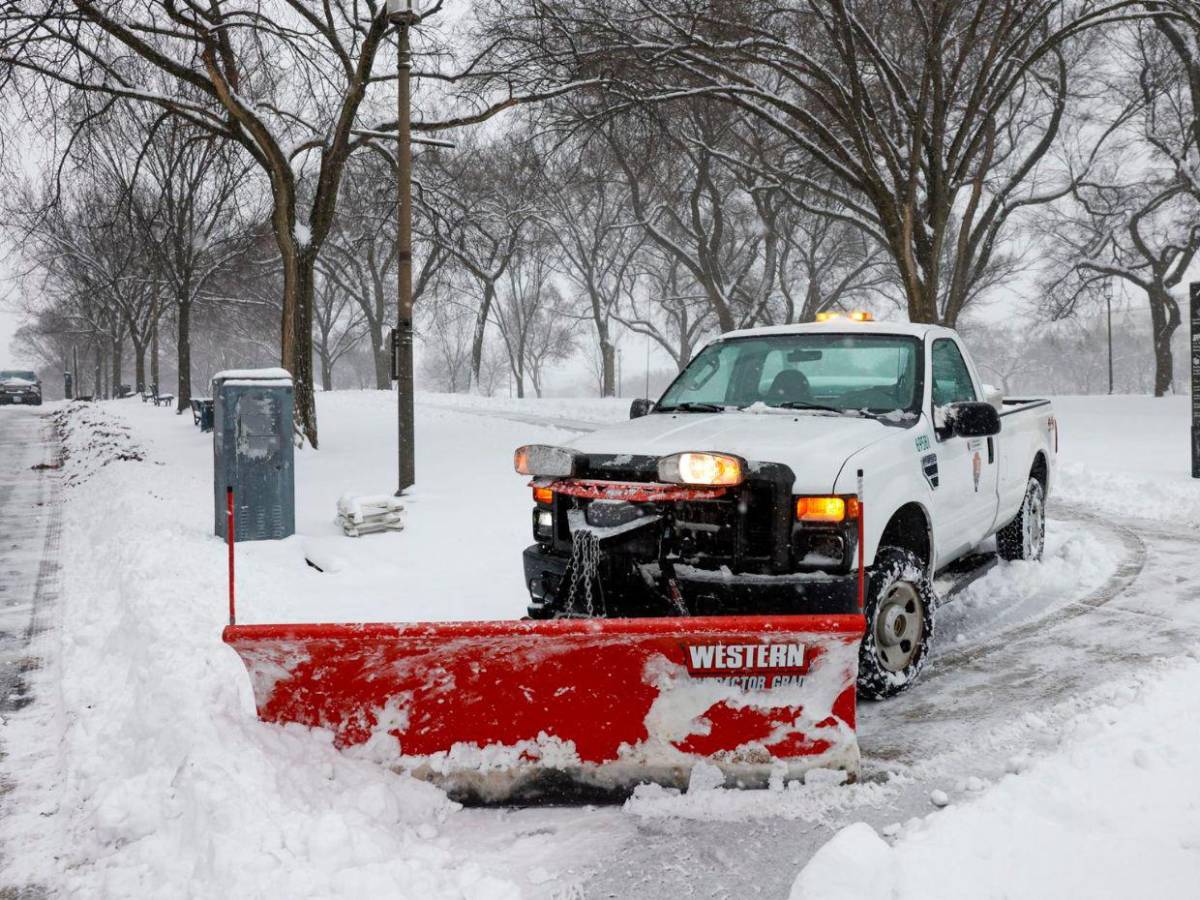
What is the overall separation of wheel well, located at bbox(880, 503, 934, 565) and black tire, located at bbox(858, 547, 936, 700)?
132mm

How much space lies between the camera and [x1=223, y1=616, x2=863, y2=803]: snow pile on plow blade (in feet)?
11.1

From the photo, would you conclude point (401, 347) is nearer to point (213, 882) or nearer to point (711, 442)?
point (711, 442)

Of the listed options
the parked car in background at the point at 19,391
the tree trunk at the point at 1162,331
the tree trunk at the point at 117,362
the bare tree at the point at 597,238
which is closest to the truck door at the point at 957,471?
the bare tree at the point at 597,238

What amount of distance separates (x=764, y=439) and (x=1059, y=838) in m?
1.86

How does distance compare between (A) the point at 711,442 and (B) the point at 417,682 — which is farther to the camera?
(A) the point at 711,442

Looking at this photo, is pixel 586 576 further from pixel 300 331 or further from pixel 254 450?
pixel 300 331

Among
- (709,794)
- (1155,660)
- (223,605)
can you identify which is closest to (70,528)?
(223,605)

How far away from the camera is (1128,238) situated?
34.2 meters

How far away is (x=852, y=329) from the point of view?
17.6 feet

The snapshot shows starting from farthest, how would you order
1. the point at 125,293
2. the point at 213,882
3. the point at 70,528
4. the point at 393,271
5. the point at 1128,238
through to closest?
1. the point at 393,271
2. the point at 125,293
3. the point at 1128,238
4. the point at 70,528
5. the point at 213,882

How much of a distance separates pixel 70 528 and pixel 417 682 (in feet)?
24.0

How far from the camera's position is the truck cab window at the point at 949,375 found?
17.2 feet

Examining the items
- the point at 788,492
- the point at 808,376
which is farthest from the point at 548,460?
the point at 808,376

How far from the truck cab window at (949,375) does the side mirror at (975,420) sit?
0.91 feet
